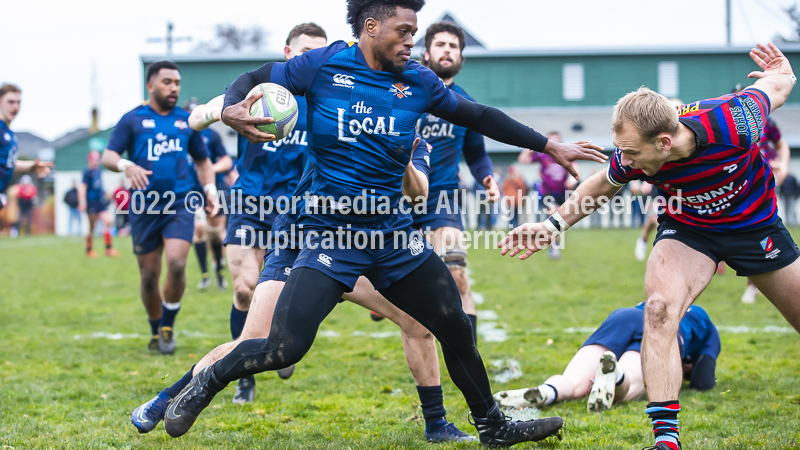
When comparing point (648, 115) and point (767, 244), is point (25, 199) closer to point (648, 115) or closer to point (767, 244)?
point (648, 115)

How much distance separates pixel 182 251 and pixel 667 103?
450 cm

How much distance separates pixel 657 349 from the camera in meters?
3.49

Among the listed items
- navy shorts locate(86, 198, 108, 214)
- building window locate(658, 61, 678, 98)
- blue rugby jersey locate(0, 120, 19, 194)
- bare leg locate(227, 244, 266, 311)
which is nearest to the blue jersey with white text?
bare leg locate(227, 244, 266, 311)

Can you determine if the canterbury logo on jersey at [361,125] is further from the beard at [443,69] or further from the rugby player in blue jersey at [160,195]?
the rugby player in blue jersey at [160,195]

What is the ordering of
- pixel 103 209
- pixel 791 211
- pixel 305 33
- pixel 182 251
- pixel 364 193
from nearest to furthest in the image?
1. pixel 364 193
2. pixel 305 33
3. pixel 182 251
4. pixel 103 209
5. pixel 791 211

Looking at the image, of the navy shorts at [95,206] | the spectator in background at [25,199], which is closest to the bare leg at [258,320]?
the navy shorts at [95,206]

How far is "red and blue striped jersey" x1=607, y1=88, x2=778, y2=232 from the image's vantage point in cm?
356

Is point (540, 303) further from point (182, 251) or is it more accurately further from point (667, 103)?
point (667, 103)

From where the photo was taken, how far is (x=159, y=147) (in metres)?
6.50

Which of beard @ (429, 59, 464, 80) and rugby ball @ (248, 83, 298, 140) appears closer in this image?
rugby ball @ (248, 83, 298, 140)

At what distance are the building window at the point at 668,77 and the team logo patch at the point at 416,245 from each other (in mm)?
31491

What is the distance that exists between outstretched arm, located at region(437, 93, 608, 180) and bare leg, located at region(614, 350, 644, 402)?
1.67 meters

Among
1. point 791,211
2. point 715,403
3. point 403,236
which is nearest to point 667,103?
point 403,236

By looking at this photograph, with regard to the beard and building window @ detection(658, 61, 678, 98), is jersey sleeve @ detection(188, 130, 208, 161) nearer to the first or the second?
the beard
